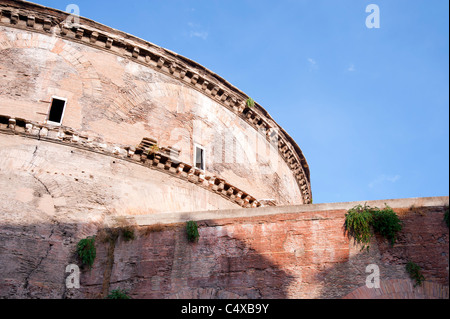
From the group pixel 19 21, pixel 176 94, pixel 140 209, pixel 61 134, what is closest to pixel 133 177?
pixel 140 209

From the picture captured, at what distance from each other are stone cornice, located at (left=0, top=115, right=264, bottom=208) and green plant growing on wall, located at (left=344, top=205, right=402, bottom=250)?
13.5ft

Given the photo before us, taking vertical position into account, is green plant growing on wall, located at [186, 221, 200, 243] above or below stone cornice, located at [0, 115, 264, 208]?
below

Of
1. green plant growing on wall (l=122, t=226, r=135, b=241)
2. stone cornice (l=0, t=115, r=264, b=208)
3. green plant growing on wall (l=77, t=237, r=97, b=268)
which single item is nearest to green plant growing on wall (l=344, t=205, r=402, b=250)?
green plant growing on wall (l=122, t=226, r=135, b=241)

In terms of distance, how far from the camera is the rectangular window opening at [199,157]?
11398 millimetres

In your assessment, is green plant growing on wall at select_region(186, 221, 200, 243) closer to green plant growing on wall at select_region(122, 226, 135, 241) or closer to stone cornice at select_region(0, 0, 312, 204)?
green plant growing on wall at select_region(122, 226, 135, 241)

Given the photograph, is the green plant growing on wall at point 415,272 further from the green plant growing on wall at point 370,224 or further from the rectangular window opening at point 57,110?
the rectangular window opening at point 57,110

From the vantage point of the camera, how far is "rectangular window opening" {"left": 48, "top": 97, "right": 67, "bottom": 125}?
993cm

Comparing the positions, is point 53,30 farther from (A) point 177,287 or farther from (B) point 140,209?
(A) point 177,287

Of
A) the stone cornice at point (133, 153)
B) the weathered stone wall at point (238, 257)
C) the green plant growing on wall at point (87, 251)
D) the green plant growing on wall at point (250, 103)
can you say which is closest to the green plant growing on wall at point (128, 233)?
the weathered stone wall at point (238, 257)

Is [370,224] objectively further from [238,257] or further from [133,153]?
[133,153]

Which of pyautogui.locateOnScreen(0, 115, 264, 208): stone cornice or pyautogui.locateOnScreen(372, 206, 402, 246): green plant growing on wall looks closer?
pyautogui.locateOnScreen(372, 206, 402, 246): green plant growing on wall

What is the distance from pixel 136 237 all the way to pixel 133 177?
2.00 m

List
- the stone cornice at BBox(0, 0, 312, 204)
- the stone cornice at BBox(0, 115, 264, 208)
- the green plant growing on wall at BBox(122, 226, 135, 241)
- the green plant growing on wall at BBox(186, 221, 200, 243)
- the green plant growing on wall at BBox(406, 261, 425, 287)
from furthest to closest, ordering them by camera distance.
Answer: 1. the stone cornice at BBox(0, 0, 312, 204)
2. the stone cornice at BBox(0, 115, 264, 208)
3. the green plant growing on wall at BBox(122, 226, 135, 241)
4. the green plant growing on wall at BBox(186, 221, 200, 243)
5. the green plant growing on wall at BBox(406, 261, 425, 287)

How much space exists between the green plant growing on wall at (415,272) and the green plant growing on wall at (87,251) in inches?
188
